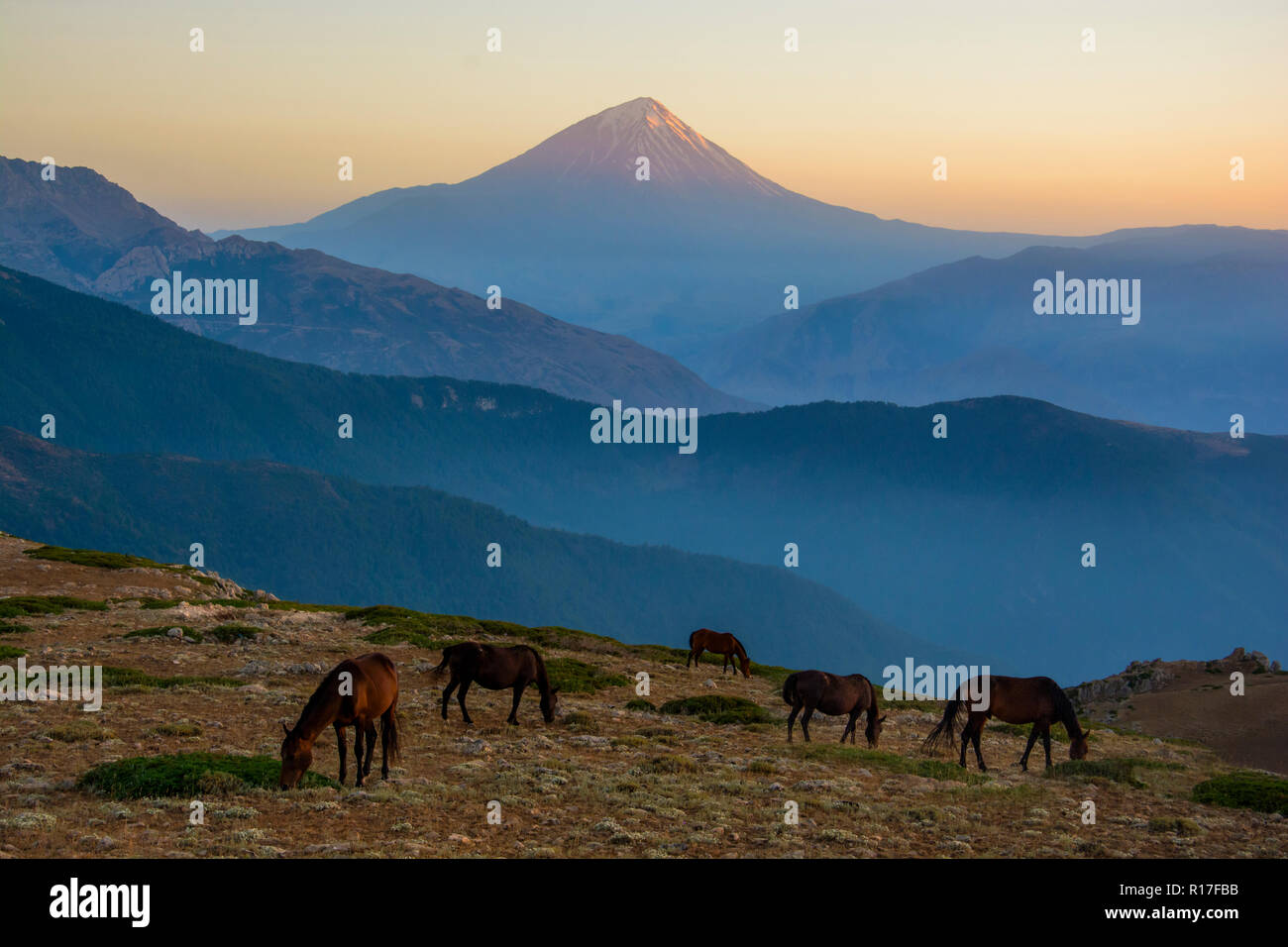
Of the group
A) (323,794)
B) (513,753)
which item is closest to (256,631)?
(513,753)

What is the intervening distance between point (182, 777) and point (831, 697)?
19.7 m

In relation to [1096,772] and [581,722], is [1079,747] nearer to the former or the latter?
[1096,772]

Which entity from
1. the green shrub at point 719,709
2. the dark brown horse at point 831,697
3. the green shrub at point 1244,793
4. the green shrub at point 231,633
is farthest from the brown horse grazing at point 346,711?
the green shrub at point 231,633

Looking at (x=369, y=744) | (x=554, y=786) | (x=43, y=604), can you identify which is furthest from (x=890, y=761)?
(x=43, y=604)

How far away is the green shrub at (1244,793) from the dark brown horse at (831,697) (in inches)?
375

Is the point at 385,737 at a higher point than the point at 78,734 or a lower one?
higher

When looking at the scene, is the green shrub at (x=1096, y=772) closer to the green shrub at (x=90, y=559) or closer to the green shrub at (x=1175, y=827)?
the green shrub at (x=1175, y=827)

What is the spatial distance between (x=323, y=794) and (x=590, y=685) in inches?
869

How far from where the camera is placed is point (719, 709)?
39.4 m
